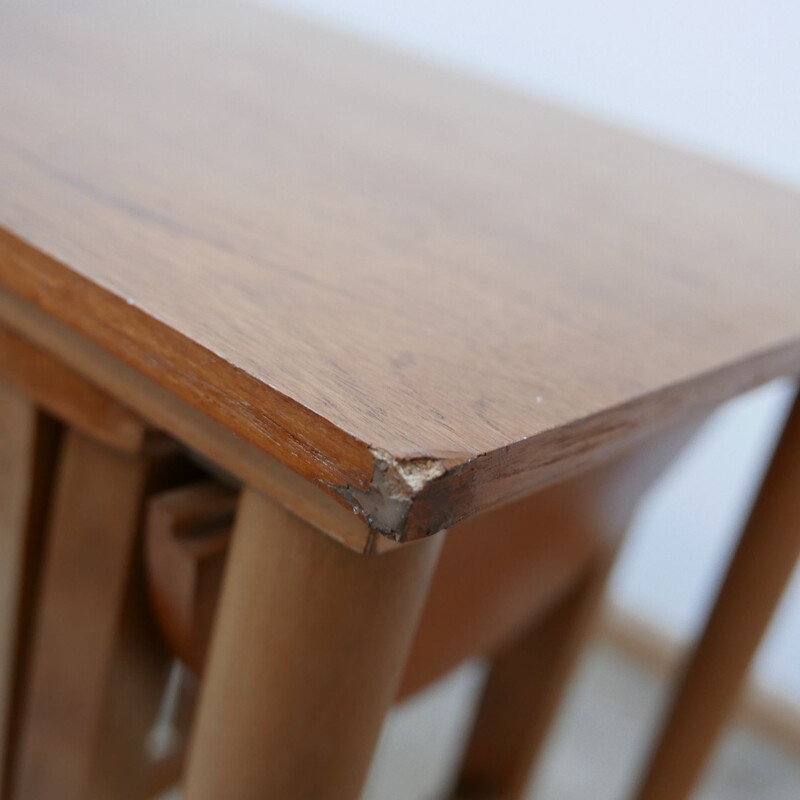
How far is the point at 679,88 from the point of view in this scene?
1019mm

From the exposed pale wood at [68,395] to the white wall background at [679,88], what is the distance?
2.17 ft

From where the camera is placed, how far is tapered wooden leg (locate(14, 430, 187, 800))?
390mm

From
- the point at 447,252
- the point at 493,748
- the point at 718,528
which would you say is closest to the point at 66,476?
the point at 447,252

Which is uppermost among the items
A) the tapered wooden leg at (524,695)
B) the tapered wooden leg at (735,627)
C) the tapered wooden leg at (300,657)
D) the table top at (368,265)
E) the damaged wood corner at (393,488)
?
the table top at (368,265)

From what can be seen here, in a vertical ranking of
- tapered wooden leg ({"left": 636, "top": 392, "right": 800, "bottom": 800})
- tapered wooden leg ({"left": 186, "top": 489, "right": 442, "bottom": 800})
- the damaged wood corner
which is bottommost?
tapered wooden leg ({"left": 636, "top": 392, "right": 800, "bottom": 800})

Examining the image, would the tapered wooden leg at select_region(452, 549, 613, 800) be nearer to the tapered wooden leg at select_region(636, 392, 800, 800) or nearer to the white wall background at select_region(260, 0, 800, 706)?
the tapered wooden leg at select_region(636, 392, 800, 800)

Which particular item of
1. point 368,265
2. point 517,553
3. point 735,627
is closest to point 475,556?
point 517,553

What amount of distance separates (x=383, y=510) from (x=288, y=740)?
0.40 ft

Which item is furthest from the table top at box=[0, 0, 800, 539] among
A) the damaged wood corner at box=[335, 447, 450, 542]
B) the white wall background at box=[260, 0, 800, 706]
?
the white wall background at box=[260, 0, 800, 706]

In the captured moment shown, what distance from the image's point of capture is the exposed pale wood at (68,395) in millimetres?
337

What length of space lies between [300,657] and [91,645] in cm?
18

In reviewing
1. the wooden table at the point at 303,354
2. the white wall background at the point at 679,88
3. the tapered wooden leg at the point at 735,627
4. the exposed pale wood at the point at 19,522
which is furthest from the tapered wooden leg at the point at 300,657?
the white wall background at the point at 679,88

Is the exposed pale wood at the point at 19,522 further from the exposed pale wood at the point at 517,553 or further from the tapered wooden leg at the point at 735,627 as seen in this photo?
the tapered wooden leg at the point at 735,627

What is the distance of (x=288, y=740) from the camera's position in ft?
0.97
